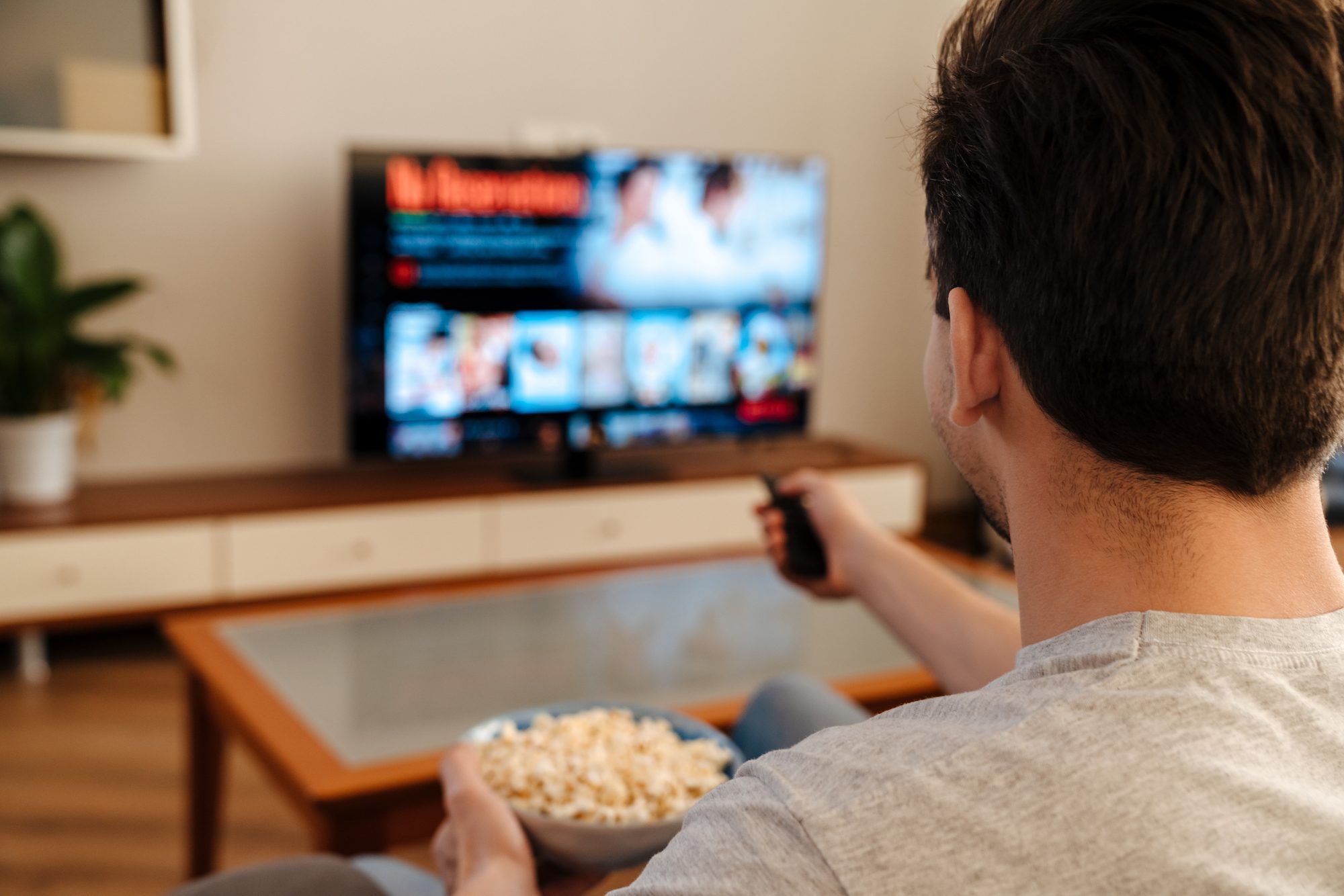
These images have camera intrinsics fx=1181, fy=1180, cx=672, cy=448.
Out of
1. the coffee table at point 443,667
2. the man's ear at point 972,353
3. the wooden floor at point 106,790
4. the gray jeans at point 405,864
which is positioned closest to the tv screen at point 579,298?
the wooden floor at point 106,790

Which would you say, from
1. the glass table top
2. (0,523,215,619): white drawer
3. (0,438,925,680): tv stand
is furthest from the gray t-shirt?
(0,523,215,619): white drawer

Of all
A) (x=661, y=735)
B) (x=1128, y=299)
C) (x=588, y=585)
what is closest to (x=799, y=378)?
(x=588, y=585)

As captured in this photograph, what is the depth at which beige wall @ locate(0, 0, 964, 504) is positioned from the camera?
10.2 feet

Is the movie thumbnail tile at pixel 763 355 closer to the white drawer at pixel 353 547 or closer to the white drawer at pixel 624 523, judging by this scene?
the white drawer at pixel 624 523

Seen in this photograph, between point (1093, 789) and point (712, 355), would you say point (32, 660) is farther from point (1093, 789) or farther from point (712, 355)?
point (1093, 789)

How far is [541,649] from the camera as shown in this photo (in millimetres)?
1743

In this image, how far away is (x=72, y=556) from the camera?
8.93ft

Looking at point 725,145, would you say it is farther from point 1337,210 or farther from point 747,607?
point 1337,210

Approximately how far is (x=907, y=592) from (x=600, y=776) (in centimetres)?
44

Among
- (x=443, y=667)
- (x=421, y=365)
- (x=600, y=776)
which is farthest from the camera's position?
(x=421, y=365)

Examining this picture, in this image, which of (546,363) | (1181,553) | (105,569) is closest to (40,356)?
(105,569)

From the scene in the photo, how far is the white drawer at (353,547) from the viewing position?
291cm

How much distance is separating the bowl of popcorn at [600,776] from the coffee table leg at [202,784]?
35.8 inches

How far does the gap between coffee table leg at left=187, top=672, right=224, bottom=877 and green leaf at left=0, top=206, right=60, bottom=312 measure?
146 cm
